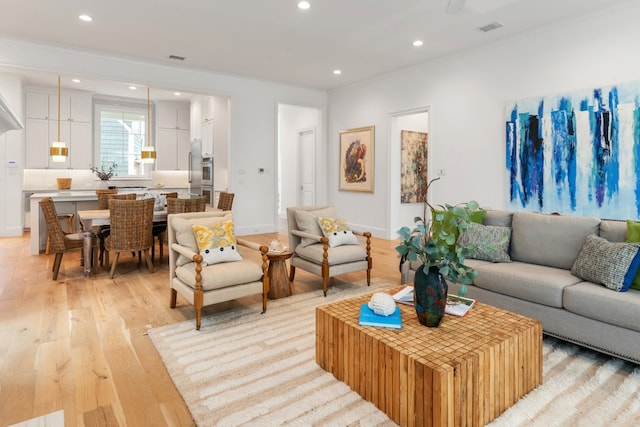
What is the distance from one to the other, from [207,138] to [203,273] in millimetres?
5992

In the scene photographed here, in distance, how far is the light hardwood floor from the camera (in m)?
1.98

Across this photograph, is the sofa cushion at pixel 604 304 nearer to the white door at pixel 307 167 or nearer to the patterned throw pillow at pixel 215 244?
the patterned throw pillow at pixel 215 244

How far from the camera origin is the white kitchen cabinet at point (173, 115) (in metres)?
9.80

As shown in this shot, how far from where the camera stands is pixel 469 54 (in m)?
5.56

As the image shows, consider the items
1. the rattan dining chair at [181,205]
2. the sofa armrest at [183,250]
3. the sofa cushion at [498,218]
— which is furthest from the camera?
the rattan dining chair at [181,205]

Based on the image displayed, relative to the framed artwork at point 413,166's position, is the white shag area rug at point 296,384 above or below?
below

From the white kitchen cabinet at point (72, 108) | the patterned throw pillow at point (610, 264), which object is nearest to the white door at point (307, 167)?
the white kitchen cabinet at point (72, 108)

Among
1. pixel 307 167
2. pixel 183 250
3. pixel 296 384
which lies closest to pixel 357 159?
pixel 307 167

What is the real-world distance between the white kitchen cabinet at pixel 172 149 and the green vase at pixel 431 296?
919 centimetres

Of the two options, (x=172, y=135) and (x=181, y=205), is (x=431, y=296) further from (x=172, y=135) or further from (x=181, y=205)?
(x=172, y=135)

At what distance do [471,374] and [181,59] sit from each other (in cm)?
611

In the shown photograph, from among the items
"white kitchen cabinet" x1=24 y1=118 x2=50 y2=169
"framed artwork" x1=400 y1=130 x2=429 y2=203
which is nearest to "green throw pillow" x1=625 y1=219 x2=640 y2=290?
"framed artwork" x1=400 y1=130 x2=429 y2=203

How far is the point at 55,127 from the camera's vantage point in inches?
334

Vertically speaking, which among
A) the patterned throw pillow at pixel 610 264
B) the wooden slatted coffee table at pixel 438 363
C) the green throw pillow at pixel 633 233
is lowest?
the wooden slatted coffee table at pixel 438 363
